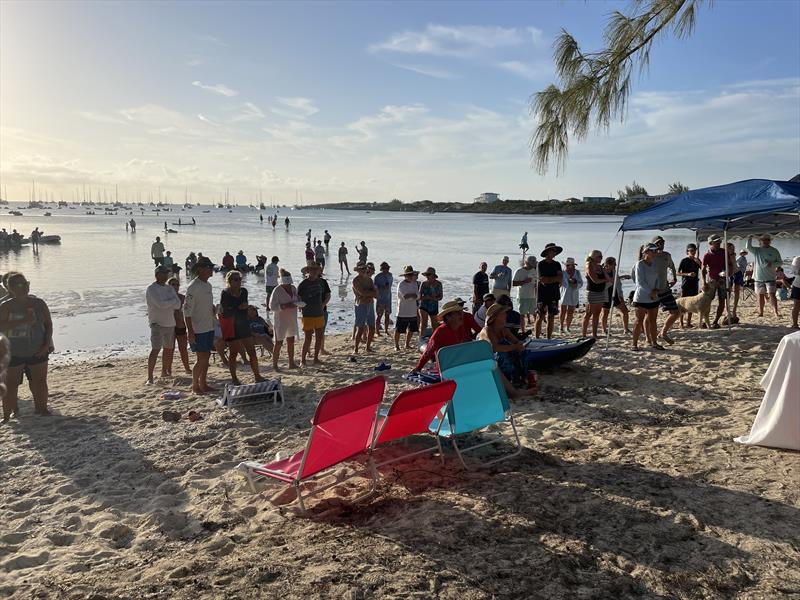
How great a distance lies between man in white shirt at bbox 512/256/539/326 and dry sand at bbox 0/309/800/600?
14.3 ft

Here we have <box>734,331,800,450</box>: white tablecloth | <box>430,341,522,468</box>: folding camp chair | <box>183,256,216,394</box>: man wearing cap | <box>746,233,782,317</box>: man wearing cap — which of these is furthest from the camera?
<box>746,233,782,317</box>: man wearing cap

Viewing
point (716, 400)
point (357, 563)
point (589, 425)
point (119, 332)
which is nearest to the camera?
point (357, 563)

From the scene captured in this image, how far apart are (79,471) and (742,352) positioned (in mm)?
8415

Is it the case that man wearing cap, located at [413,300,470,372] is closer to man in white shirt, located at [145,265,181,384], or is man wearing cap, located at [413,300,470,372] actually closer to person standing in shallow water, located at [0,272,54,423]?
man in white shirt, located at [145,265,181,384]

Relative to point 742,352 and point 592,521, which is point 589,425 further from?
point 742,352

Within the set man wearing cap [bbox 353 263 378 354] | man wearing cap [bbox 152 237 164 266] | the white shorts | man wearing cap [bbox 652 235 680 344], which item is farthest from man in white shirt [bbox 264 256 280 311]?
the white shorts

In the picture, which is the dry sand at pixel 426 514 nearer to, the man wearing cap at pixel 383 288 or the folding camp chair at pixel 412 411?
the folding camp chair at pixel 412 411

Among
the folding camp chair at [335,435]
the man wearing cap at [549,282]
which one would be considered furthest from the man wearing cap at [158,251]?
the folding camp chair at [335,435]

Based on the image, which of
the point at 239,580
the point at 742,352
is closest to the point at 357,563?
the point at 239,580

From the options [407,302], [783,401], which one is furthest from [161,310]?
[783,401]

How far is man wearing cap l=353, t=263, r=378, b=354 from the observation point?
9352 mm

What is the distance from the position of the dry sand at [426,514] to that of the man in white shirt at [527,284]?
14.3 feet

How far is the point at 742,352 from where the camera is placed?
7965mm

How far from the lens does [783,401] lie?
164 inches
